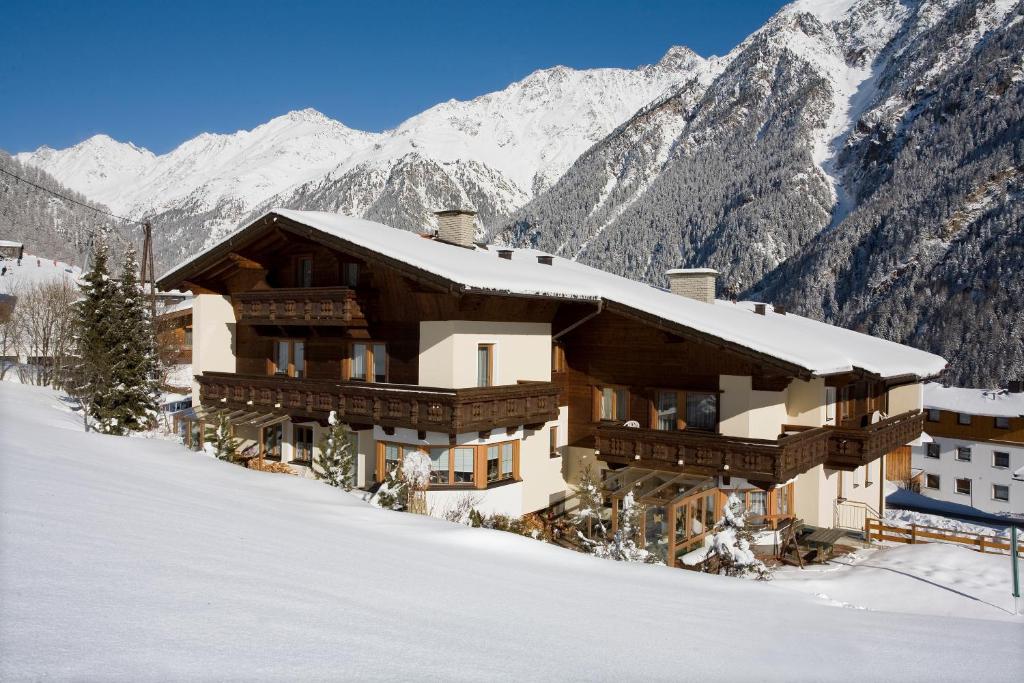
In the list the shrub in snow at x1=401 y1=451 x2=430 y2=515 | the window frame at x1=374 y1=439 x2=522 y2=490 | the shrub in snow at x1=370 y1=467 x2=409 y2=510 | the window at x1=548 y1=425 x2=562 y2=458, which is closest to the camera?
the shrub in snow at x1=370 y1=467 x2=409 y2=510

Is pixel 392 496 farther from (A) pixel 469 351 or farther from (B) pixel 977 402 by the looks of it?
(B) pixel 977 402

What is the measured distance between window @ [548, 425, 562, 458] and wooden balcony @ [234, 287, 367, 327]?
21.7ft

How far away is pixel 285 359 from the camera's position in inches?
980

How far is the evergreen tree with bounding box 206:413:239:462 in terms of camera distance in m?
20.0

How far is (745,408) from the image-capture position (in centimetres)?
1923

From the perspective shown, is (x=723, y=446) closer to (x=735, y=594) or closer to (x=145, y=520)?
(x=735, y=594)

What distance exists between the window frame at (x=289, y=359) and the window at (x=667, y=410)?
1136 cm

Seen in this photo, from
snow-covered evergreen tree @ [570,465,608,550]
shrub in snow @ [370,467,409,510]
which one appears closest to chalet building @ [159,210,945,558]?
snow-covered evergreen tree @ [570,465,608,550]

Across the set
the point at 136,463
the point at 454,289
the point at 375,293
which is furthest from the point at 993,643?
the point at 375,293

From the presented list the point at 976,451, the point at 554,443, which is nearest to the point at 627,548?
the point at 554,443

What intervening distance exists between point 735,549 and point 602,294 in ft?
29.8

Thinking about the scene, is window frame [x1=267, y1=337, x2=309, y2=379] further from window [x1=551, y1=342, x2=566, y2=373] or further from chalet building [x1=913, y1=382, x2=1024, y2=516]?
chalet building [x1=913, y1=382, x2=1024, y2=516]

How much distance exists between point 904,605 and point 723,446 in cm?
577

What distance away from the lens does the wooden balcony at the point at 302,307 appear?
69.5ft
